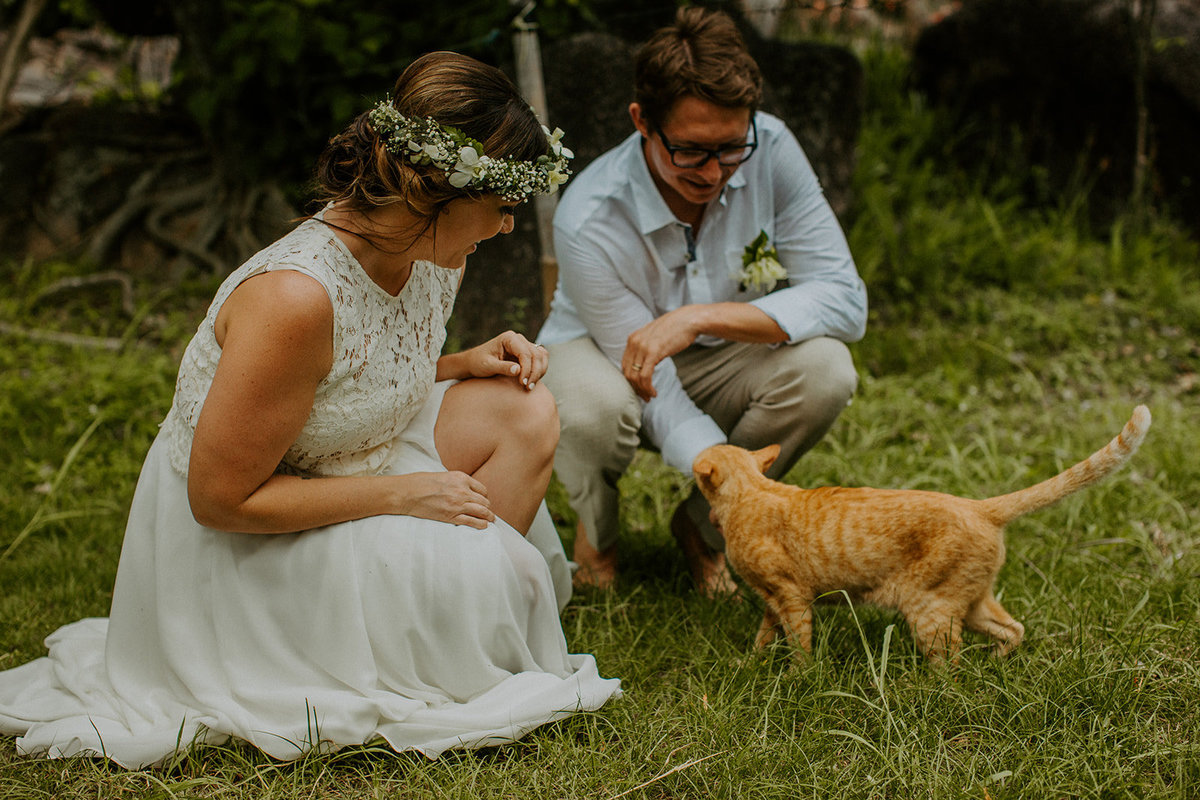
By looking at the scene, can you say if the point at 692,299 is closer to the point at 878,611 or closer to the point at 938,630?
the point at 878,611

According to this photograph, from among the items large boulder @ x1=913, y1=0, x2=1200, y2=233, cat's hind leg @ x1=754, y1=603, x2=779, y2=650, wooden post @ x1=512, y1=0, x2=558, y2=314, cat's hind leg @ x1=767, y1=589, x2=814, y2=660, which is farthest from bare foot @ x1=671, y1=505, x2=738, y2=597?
large boulder @ x1=913, y1=0, x2=1200, y2=233

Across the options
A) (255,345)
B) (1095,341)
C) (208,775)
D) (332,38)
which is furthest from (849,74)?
(208,775)

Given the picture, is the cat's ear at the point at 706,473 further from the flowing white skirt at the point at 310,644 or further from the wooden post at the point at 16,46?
the wooden post at the point at 16,46

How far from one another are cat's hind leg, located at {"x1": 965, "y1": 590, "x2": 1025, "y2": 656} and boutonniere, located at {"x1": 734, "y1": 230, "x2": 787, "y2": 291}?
4.14ft

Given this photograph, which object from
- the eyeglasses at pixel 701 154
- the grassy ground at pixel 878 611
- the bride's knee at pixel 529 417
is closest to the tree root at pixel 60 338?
the grassy ground at pixel 878 611

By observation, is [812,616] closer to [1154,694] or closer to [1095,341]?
[1154,694]

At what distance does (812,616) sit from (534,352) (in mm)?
1180

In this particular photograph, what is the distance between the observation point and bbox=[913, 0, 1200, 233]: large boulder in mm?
6668

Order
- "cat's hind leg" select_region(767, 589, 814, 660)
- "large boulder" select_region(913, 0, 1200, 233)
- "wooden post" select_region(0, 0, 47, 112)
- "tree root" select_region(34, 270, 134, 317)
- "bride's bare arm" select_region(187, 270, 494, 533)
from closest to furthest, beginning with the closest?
1. "bride's bare arm" select_region(187, 270, 494, 533)
2. "cat's hind leg" select_region(767, 589, 814, 660)
3. "wooden post" select_region(0, 0, 47, 112)
4. "tree root" select_region(34, 270, 134, 317)
5. "large boulder" select_region(913, 0, 1200, 233)

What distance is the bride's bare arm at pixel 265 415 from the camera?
223 centimetres

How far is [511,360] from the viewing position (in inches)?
119

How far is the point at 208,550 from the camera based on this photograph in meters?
2.59

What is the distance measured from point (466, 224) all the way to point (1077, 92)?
6.16m

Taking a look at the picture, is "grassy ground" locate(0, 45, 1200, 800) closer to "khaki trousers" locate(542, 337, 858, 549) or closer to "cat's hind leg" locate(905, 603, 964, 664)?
"cat's hind leg" locate(905, 603, 964, 664)
